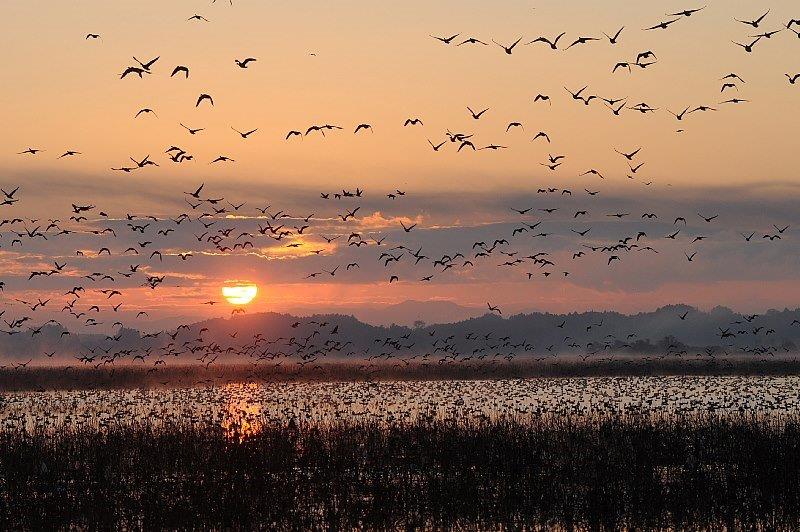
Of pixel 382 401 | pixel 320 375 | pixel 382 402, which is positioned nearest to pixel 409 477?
pixel 382 402

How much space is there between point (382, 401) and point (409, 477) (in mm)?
24867

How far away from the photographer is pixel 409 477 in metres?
27.6

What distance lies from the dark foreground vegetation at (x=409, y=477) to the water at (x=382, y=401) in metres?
4.39

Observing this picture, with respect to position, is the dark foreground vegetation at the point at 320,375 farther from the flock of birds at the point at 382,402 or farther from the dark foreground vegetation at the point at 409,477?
the dark foreground vegetation at the point at 409,477

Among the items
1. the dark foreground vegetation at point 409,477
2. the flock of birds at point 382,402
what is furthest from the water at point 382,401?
the dark foreground vegetation at point 409,477

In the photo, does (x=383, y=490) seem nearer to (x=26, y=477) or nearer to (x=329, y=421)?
(x=26, y=477)

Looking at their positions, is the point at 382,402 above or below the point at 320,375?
below

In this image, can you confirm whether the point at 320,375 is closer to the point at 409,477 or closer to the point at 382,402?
the point at 382,402

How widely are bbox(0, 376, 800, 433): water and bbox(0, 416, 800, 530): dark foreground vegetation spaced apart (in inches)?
173

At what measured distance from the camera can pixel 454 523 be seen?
76.0 ft

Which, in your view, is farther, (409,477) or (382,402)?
(382,402)

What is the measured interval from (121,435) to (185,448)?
3.32 meters

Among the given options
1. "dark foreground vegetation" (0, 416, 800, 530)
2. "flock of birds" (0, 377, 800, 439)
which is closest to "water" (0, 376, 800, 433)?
"flock of birds" (0, 377, 800, 439)

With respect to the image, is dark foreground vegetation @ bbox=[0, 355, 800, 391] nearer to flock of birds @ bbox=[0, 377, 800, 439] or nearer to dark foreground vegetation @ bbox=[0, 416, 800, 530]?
flock of birds @ bbox=[0, 377, 800, 439]
